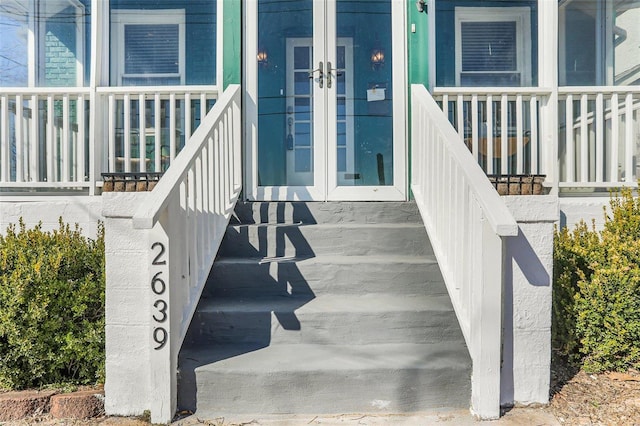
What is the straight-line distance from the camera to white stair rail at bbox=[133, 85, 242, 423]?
2.10 meters

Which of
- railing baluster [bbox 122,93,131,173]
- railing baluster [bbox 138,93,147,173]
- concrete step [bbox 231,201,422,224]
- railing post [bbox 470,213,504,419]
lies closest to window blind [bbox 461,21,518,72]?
concrete step [bbox 231,201,422,224]

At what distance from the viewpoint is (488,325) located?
2123mm

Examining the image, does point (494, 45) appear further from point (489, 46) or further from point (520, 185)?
point (520, 185)

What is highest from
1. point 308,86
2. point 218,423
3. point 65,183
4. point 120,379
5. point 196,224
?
point 308,86

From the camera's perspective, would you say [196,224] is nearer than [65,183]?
Yes

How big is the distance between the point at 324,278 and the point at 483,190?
3.67 ft

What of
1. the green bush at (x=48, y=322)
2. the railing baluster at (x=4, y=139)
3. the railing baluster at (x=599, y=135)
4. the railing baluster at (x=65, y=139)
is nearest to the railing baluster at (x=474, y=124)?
the railing baluster at (x=599, y=135)

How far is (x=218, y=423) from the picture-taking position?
82.7 inches

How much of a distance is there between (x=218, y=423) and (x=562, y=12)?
4.37m

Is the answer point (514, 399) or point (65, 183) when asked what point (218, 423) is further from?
point (65, 183)

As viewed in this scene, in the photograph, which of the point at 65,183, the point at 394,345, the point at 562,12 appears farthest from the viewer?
the point at 562,12

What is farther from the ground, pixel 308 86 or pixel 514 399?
pixel 308 86

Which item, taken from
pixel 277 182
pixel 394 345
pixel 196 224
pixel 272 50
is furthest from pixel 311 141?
pixel 394 345

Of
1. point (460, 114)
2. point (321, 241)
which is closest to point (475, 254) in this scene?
point (321, 241)
